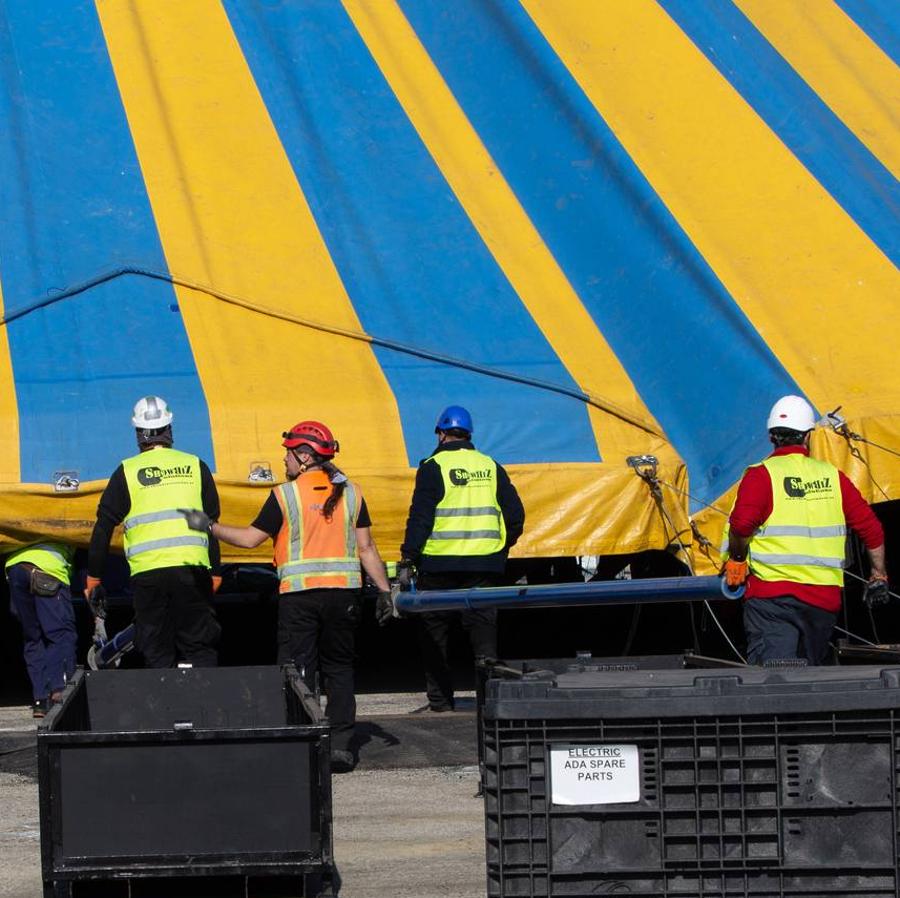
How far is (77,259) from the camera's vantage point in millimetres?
8656

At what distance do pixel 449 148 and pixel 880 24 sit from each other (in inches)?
134

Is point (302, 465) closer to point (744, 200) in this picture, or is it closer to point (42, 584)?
point (42, 584)

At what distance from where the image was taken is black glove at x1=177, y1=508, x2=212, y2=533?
666 cm

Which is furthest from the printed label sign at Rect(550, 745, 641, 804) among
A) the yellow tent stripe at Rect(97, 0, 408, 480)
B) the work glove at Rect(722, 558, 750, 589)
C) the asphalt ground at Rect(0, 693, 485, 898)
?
the yellow tent stripe at Rect(97, 0, 408, 480)

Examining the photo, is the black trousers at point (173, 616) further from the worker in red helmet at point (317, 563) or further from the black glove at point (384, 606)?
the black glove at point (384, 606)

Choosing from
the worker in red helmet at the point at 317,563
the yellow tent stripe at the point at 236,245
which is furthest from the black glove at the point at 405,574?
the worker in red helmet at the point at 317,563

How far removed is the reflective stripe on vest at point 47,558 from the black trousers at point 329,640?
1477 mm

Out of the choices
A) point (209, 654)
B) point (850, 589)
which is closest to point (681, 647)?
point (850, 589)

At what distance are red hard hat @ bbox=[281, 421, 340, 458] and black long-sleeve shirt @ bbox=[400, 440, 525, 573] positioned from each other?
3.35ft

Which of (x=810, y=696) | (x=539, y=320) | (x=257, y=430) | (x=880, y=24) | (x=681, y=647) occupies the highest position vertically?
(x=880, y=24)

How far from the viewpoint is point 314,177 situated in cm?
942

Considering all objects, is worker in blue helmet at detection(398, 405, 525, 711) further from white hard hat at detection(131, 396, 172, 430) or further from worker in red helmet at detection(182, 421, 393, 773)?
white hard hat at detection(131, 396, 172, 430)

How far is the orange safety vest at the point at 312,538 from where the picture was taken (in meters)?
6.78

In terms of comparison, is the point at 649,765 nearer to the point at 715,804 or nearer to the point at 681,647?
the point at 715,804
